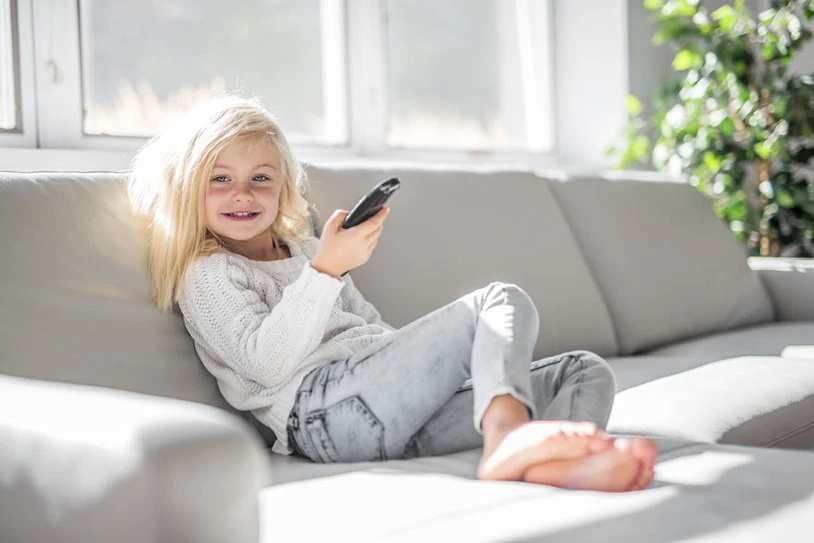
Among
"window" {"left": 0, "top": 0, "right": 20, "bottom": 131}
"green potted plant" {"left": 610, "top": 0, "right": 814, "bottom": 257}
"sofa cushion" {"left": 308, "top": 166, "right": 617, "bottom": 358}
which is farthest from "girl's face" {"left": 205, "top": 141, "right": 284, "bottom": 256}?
"green potted plant" {"left": 610, "top": 0, "right": 814, "bottom": 257}

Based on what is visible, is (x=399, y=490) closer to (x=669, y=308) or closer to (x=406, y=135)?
(x=669, y=308)

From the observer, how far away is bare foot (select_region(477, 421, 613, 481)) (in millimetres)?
1021

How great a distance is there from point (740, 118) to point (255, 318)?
7.86 ft

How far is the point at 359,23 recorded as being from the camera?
9.41 ft

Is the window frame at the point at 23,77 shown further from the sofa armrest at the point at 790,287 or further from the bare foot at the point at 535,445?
the sofa armrest at the point at 790,287

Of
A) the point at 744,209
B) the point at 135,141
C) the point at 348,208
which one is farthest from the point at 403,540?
the point at 744,209

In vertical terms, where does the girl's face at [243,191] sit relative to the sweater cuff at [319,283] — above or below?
above

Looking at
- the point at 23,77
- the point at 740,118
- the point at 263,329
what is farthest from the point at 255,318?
the point at 740,118

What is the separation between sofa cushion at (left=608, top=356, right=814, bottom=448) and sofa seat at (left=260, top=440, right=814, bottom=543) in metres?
0.25

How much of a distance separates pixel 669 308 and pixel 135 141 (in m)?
1.42

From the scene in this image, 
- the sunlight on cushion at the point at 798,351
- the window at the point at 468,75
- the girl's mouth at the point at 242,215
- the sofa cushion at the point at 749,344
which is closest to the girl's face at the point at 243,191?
the girl's mouth at the point at 242,215

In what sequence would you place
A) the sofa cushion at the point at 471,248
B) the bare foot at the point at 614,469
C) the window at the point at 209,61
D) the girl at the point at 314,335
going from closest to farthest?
the bare foot at the point at 614,469 < the girl at the point at 314,335 < the sofa cushion at the point at 471,248 < the window at the point at 209,61

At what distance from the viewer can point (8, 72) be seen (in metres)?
2.05

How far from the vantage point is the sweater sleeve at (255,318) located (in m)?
1.31
